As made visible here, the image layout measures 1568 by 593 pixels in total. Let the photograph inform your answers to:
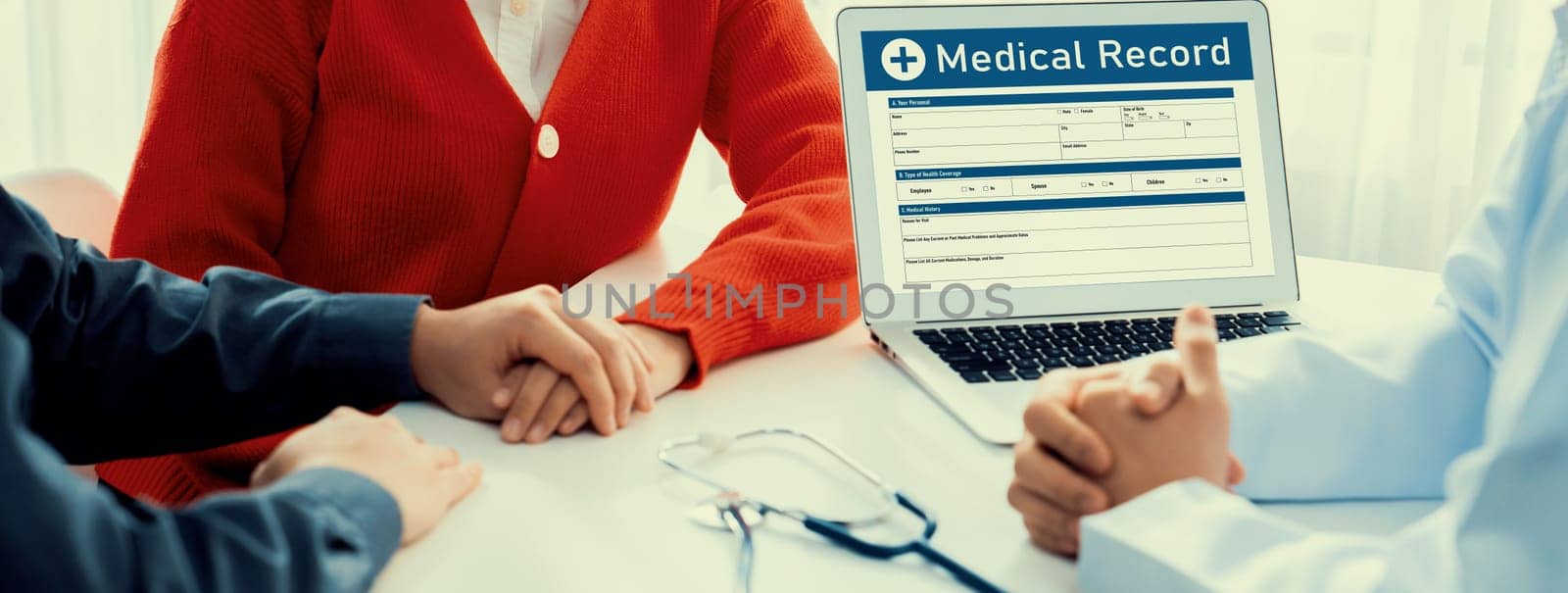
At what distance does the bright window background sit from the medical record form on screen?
1424 mm

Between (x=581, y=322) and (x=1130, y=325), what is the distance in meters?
0.41

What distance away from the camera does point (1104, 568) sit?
0.57 m

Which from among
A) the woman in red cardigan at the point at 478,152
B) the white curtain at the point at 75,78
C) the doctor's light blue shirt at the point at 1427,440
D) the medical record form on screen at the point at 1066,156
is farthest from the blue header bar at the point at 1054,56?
the white curtain at the point at 75,78

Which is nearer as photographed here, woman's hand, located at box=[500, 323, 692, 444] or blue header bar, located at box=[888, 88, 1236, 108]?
woman's hand, located at box=[500, 323, 692, 444]

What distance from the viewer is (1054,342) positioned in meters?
0.90

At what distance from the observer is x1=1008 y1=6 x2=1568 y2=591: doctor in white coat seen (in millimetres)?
489

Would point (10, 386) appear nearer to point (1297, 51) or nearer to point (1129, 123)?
point (1129, 123)

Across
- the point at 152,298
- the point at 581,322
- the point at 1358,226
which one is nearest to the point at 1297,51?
the point at 1358,226

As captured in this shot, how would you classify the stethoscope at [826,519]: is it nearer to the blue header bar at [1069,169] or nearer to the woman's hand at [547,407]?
the woman's hand at [547,407]

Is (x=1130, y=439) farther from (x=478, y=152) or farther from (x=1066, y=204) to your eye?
(x=478, y=152)

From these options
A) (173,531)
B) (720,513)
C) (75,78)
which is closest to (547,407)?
(720,513)

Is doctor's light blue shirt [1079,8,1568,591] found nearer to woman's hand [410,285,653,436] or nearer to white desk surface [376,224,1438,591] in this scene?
white desk surface [376,224,1438,591]

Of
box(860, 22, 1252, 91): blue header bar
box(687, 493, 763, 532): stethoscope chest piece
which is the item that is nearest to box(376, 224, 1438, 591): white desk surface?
box(687, 493, 763, 532): stethoscope chest piece

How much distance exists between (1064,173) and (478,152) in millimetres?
501
